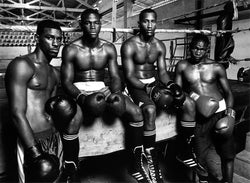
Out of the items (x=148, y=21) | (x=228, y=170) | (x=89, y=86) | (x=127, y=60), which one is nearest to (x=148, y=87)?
(x=127, y=60)

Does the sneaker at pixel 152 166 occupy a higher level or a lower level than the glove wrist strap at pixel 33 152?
lower

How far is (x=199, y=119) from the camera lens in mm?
2729

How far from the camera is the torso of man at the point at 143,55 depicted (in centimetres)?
257

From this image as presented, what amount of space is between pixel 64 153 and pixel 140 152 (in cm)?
70

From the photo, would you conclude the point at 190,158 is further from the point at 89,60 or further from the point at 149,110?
the point at 89,60

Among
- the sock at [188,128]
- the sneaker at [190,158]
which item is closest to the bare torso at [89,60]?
the sock at [188,128]

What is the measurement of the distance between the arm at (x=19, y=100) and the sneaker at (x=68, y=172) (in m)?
0.45

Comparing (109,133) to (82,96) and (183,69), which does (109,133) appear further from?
(183,69)

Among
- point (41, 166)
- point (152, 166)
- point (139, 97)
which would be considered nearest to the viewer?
point (41, 166)

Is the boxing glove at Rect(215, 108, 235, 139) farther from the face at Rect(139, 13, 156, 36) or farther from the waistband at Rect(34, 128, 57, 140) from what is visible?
Result: the waistband at Rect(34, 128, 57, 140)

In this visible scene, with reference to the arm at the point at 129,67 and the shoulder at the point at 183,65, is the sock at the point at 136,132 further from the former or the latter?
the shoulder at the point at 183,65

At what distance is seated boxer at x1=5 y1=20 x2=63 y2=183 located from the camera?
156 centimetres

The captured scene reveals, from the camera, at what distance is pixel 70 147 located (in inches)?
74.7

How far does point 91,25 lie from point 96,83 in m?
0.59
